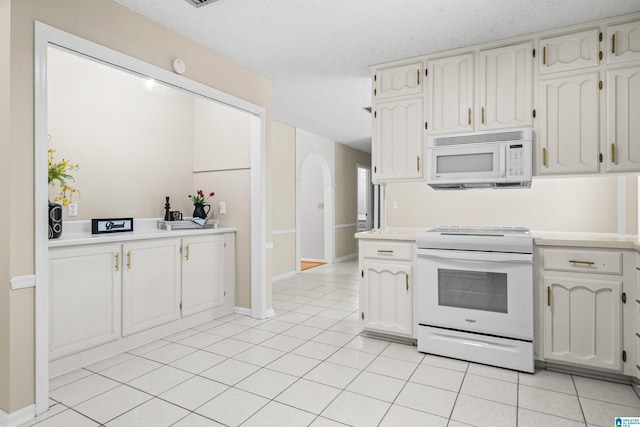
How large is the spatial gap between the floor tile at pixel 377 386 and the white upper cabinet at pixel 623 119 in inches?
85.4

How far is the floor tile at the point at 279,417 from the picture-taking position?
1.87 metres

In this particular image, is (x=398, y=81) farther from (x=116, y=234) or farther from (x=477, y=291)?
(x=116, y=234)

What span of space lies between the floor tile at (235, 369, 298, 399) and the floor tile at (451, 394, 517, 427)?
101 centimetres

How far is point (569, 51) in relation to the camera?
2.71m

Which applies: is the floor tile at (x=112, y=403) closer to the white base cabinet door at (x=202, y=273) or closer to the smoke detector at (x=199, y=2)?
the white base cabinet door at (x=202, y=273)

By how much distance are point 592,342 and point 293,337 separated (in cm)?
218

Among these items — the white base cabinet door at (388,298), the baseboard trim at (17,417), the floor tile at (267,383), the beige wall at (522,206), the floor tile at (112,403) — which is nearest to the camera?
the baseboard trim at (17,417)

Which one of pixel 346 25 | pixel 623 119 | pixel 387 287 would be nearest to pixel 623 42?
pixel 623 119

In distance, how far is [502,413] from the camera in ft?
6.46

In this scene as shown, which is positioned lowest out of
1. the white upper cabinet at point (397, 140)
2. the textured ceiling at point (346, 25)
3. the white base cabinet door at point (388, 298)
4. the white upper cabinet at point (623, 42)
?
the white base cabinet door at point (388, 298)

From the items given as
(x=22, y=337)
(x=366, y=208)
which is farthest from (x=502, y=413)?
(x=366, y=208)

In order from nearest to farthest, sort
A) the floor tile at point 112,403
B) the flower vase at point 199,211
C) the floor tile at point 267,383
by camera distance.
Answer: the floor tile at point 112,403
the floor tile at point 267,383
the flower vase at point 199,211

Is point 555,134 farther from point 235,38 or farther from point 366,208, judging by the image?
point 366,208

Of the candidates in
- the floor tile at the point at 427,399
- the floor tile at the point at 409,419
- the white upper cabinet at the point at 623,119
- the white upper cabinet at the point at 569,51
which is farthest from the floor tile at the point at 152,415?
the white upper cabinet at the point at 569,51
